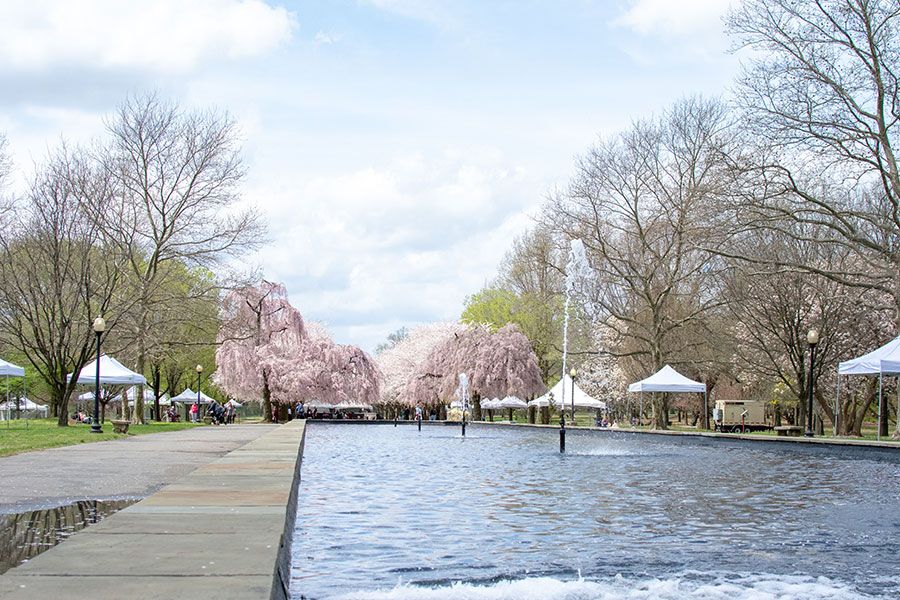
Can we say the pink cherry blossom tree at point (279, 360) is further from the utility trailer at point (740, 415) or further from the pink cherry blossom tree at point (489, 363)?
the utility trailer at point (740, 415)

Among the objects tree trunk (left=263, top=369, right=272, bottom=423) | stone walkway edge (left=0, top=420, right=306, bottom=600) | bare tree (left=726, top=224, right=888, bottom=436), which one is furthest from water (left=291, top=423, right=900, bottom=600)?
tree trunk (left=263, top=369, right=272, bottom=423)

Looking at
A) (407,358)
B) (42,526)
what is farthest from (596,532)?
(407,358)

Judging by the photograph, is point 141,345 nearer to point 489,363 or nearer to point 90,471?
point 489,363

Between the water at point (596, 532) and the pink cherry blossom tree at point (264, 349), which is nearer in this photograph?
the water at point (596, 532)

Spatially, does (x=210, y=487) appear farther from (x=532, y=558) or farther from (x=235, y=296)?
(x=235, y=296)

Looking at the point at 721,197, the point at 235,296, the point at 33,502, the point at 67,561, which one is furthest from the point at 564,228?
the point at 67,561

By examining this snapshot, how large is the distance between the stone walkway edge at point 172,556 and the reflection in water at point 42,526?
86 cm

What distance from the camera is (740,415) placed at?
64125 millimetres

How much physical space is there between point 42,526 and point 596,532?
5330 mm

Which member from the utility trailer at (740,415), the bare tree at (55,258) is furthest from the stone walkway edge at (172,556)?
the utility trailer at (740,415)

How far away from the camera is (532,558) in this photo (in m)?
8.61

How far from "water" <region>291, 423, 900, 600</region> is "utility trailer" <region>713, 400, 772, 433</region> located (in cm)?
4037

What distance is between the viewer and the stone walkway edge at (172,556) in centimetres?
412

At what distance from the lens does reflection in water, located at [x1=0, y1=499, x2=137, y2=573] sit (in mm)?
7094
